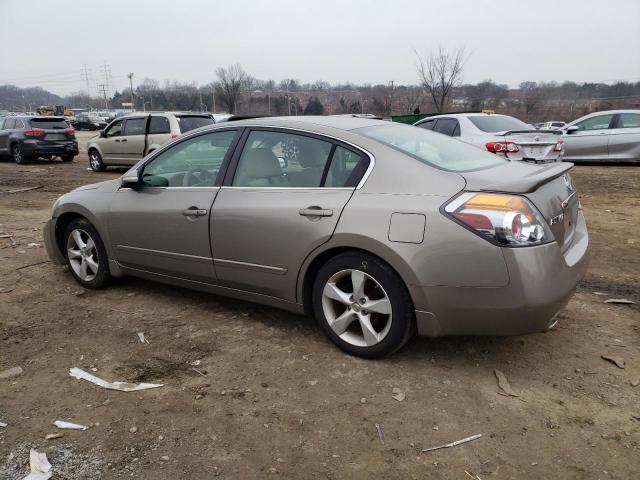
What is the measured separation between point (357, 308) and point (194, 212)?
147 cm

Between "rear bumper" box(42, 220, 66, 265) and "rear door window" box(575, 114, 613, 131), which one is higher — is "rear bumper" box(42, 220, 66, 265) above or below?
below

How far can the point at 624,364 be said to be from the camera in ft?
10.6

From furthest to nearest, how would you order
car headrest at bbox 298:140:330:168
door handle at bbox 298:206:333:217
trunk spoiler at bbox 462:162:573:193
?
car headrest at bbox 298:140:330:168, door handle at bbox 298:206:333:217, trunk spoiler at bbox 462:162:573:193

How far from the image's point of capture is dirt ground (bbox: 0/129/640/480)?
2.43 m

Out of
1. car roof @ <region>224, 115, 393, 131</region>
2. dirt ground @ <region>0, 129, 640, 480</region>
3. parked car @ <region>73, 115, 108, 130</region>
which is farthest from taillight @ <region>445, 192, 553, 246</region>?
parked car @ <region>73, 115, 108, 130</region>

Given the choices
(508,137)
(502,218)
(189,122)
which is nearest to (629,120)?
(508,137)

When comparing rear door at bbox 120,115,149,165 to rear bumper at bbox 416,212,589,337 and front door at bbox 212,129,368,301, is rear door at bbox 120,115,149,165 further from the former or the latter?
rear bumper at bbox 416,212,589,337

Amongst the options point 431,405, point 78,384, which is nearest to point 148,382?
point 78,384

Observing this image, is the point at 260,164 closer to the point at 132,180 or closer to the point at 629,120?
the point at 132,180

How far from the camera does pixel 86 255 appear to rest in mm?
4801

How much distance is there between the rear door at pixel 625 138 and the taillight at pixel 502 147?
17.4 feet

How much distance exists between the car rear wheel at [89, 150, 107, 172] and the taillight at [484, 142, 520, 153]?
1091cm

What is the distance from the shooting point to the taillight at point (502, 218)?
279cm

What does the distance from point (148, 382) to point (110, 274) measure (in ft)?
6.00
